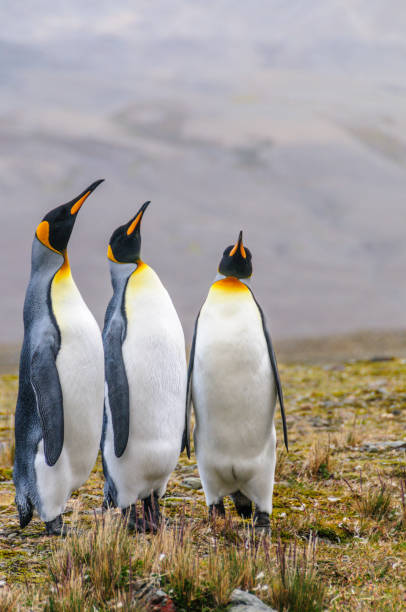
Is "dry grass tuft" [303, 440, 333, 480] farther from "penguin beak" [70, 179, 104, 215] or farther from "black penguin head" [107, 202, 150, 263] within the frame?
"penguin beak" [70, 179, 104, 215]

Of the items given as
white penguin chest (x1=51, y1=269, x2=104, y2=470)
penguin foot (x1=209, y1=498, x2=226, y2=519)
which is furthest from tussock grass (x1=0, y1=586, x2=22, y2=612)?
penguin foot (x1=209, y1=498, x2=226, y2=519)

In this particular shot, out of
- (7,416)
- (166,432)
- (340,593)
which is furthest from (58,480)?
(7,416)

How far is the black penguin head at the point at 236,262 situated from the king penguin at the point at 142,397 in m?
0.65

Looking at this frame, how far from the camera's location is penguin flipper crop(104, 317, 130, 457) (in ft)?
18.6

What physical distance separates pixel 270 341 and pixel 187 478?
2.38m

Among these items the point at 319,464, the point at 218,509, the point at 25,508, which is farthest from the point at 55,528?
the point at 319,464

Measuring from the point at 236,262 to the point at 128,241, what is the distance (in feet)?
3.37

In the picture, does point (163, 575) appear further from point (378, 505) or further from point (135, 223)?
point (135, 223)

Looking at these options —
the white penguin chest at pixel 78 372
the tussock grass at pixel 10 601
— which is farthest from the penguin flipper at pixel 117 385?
the tussock grass at pixel 10 601

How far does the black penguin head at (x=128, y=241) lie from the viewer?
629 cm

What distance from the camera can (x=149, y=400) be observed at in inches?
229

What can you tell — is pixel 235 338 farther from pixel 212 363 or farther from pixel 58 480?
pixel 58 480

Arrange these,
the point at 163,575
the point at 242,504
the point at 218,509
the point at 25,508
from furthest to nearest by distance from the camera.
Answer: the point at 242,504
the point at 218,509
the point at 25,508
the point at 163,575

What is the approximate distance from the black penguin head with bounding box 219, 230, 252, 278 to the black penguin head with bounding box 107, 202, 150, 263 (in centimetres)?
83
